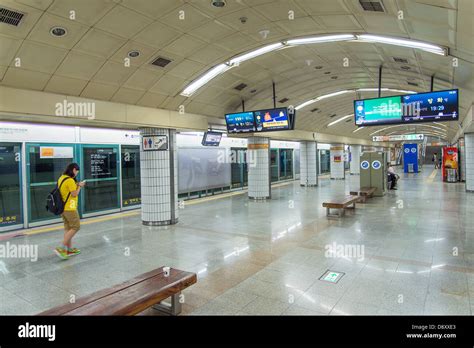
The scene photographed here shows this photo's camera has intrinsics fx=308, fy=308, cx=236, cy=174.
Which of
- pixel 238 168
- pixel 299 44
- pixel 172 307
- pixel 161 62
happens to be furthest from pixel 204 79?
pixel 238 168

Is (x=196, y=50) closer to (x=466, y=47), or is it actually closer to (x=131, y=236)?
(x=131, y=236)

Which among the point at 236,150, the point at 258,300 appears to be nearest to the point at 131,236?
the point at 258,300

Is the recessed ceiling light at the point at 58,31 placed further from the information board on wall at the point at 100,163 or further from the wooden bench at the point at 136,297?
the information board on wall at the point at 100,163

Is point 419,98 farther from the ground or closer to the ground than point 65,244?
farther from the ground

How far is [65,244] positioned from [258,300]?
409 cm

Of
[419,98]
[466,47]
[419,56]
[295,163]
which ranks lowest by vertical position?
[295,163]

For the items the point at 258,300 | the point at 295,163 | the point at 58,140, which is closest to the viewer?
the point at 258,300

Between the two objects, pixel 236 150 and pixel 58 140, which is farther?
pixel 236 150

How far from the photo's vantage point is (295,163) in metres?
23.8

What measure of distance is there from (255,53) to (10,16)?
16.1ft

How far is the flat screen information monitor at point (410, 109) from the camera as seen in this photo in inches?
275

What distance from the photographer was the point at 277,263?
17.4ft

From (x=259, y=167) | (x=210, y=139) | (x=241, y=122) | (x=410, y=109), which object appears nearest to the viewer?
(x=410, y=109)

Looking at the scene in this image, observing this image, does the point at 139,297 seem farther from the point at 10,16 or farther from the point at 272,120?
the point at 272,120
